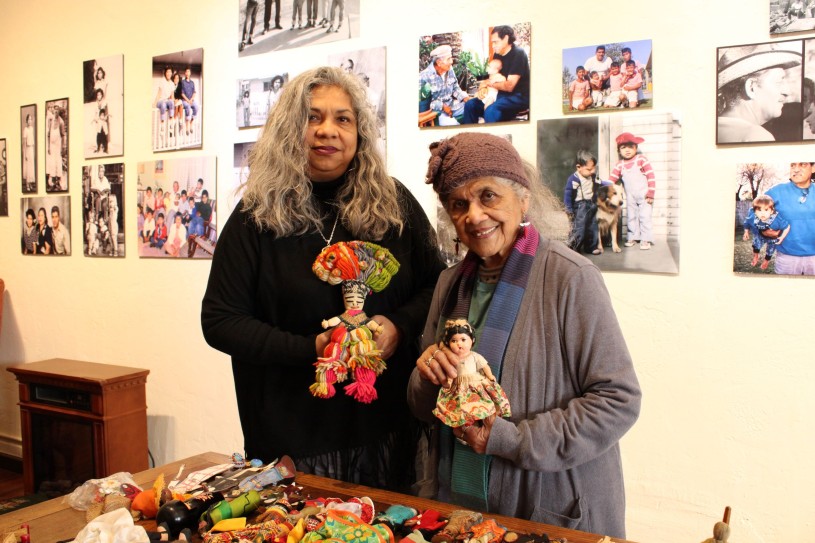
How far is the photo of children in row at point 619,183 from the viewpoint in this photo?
2.36m

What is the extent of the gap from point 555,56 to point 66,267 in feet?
10.7

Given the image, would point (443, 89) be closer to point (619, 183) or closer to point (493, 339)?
point (619, 183)

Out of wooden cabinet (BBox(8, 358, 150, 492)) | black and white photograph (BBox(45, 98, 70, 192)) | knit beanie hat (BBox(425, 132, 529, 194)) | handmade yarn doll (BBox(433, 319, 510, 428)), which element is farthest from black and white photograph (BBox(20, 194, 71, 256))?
handmade yarn doll (BBox(433, 319, 510, 428))

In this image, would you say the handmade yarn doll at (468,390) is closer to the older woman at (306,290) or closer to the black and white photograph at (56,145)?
the older woman at (306,290)

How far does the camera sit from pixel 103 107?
3885 mm

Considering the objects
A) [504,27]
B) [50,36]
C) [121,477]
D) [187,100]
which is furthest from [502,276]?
[50,36]

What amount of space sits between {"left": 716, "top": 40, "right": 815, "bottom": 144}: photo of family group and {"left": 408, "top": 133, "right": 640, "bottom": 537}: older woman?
1175mm

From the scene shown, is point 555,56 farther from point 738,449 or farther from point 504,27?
point 738,449

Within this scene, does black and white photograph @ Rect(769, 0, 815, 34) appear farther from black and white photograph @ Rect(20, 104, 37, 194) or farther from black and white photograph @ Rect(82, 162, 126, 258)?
black and white photograph @ Rect(20, 104, 37, 194)

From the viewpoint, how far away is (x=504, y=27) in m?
2.63

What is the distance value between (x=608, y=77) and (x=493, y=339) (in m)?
1.47

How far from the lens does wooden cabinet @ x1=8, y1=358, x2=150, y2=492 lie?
3371 mm

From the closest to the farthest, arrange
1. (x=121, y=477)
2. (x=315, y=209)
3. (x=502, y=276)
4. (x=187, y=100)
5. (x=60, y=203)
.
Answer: (x=502, y=276)
(x=121, y=477)
(x=315, y=209)
(x=187, y=100)
(x=60, y=203)

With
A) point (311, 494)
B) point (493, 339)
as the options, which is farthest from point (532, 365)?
point (311, 494)
